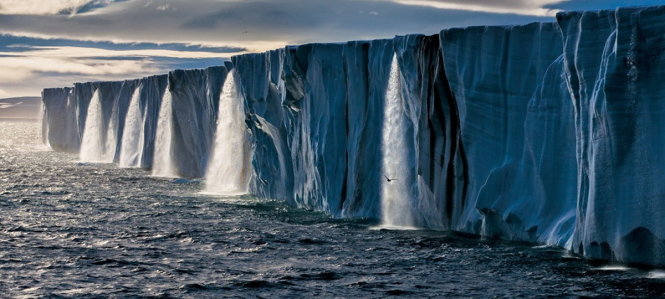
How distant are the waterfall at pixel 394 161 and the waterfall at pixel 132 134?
24.3 metres

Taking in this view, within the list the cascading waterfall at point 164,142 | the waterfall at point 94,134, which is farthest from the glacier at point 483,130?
the waterfall at point 94,134

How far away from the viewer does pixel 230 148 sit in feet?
97.5

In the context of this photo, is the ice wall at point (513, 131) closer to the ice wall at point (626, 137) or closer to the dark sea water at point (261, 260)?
the dark sea water at point (261, 260)

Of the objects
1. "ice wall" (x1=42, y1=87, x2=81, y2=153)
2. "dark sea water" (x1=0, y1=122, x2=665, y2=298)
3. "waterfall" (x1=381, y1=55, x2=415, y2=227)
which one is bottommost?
"dark sea water" (x1=0, y1=122, x2=665, y2=298)

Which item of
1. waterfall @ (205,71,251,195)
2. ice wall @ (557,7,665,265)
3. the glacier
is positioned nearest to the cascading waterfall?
waterfall @ (205,71,251,195)

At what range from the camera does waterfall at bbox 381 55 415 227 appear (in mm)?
18528

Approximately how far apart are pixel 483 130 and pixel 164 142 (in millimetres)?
23223

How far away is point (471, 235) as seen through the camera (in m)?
16.4

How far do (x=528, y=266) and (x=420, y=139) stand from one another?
476 centimetres

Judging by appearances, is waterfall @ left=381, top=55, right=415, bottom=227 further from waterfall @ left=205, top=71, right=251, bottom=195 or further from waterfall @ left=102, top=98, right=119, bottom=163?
waterfall @ left=102, top=98, right=119, bottom=163

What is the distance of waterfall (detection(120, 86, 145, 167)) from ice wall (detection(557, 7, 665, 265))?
101 feet

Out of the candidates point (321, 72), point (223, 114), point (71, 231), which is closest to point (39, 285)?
point (71, 231)

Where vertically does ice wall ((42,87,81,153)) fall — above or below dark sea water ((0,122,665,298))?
above

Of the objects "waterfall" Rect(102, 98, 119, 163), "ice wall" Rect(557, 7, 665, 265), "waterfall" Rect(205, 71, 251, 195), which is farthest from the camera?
"waterfall" Rect(102, 98, 119, 163)
